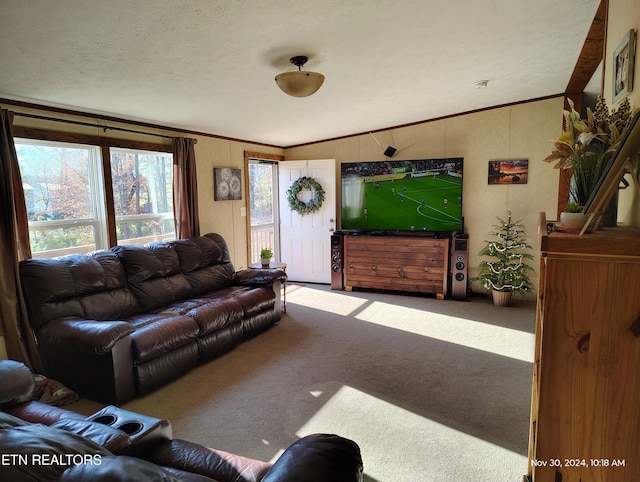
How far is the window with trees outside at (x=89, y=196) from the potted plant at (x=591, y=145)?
3.87 metres

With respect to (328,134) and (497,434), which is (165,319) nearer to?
(497,434)

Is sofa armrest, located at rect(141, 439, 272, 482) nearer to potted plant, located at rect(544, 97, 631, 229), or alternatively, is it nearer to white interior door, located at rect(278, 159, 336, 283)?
potted plant, located at rect(544, 97, 631, 229)

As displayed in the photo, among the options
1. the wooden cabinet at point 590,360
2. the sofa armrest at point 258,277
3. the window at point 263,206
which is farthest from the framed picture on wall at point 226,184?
the wooden cabinet at point 590,360

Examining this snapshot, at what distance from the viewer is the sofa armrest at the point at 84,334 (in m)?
2.63

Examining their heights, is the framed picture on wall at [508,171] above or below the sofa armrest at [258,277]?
above

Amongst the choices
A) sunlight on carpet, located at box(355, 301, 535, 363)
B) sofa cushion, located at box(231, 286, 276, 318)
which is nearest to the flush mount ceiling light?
sofa cushion, located at box(231, 286, 276, 318)

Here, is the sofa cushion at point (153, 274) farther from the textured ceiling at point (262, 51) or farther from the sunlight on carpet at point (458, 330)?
the sunlight on carpet at point (458, 330)

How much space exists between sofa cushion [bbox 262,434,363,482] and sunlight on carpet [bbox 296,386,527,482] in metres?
1.05

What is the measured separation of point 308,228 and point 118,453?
5108mm

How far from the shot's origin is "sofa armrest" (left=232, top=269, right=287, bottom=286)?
4.40 m

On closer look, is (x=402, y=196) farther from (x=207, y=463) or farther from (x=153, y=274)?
(x=207, y=463)

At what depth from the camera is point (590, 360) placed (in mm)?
1184

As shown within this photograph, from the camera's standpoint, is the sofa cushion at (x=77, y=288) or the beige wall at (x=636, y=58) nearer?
the beige wall at (x=636, y=58)

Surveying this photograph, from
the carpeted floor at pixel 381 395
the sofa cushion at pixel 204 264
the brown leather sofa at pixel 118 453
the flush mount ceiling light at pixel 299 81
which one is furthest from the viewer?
the sofa cushion at pixel 204 264
